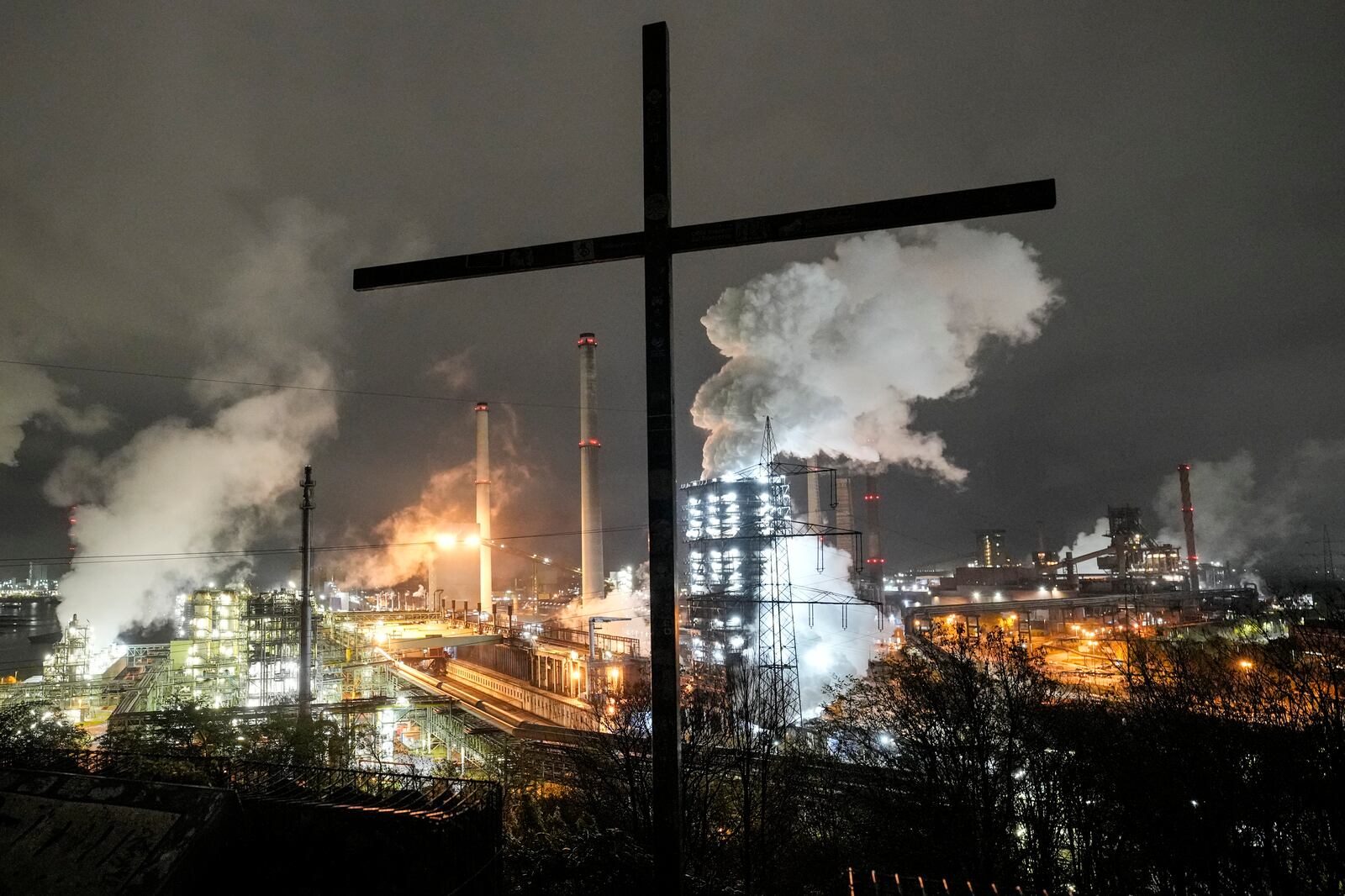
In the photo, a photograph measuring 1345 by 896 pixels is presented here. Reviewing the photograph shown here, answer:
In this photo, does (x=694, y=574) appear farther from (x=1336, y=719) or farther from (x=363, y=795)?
(x=363, y=795)

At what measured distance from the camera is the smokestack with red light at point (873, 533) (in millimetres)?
88231

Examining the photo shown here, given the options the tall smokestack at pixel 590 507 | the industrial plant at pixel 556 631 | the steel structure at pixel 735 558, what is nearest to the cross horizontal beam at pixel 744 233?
the industrial plant at pixel 556 631

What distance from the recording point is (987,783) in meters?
12.4

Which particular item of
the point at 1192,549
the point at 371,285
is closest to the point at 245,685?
the point at 371,285

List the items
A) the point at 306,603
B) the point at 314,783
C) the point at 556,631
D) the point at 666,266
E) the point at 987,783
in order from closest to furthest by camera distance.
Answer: the point at 666,266, the point at 314,783, the point at 987,783, the point at 306,603, the point at 556,631

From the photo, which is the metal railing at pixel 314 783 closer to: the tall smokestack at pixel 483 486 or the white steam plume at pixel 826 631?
the white steam plume at pixel 826 631

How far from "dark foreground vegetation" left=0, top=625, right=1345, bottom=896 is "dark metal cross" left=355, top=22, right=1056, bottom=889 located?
158 inches

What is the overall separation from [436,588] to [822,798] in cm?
6608

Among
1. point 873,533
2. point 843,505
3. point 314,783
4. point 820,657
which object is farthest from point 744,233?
point 873,533

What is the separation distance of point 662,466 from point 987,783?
11558 mm

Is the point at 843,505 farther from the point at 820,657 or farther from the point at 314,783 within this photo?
the point at 314,783

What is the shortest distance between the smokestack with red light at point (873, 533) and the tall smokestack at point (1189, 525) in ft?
133

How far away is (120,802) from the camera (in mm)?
5371

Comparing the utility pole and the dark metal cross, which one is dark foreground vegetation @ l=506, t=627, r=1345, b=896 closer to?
the dark metal cross
